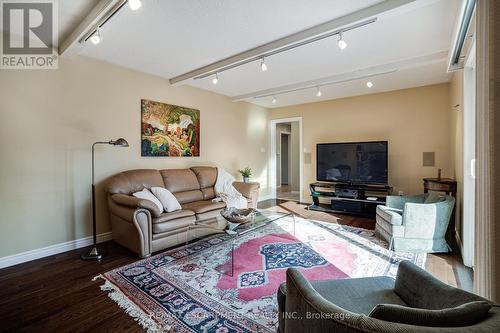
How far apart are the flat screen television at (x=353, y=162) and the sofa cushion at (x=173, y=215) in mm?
3372

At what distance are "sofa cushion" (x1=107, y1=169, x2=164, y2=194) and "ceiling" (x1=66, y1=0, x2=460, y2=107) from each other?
166 centimetres

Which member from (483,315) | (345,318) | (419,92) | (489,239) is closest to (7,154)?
(345,318)

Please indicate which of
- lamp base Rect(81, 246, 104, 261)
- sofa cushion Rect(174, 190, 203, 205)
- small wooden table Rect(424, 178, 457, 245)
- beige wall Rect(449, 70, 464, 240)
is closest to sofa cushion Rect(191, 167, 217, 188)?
sofa cushion Rect(174, 190, 203, 205)

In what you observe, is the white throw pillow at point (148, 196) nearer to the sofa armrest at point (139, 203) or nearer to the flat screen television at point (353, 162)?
the sofa armrest at point (139, 203)

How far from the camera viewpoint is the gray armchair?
27.7 inches

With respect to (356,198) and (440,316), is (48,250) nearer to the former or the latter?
(440,316)

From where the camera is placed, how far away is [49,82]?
9.65 feet

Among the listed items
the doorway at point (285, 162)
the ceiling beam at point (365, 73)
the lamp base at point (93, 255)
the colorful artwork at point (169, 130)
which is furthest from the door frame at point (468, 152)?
the doorway at point (285, 162)

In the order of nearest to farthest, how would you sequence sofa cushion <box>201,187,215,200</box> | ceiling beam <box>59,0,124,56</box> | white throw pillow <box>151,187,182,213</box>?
ceiling beam <box>59,0,124,56</box>
white throw pillow <box>151,187,182,213</box>
sofa cushion <box>201,187,215,200</box>

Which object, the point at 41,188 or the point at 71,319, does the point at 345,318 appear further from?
the point at 41,188

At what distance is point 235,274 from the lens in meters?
2.42

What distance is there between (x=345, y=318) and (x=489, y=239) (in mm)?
1059

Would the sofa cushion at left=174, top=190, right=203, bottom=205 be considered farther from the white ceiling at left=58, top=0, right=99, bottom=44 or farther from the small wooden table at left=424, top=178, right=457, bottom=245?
the small wooden table at left=424, top=178, right=457, bottom=245

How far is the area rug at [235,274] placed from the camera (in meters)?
1.78
